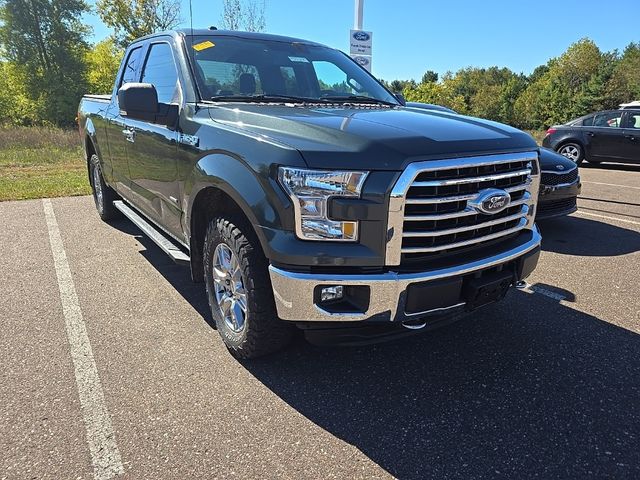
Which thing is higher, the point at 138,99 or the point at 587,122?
the point at 138,99

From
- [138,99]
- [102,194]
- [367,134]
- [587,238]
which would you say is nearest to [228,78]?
[138,99]

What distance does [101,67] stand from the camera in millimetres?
45906

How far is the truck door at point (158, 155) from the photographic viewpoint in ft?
10.8

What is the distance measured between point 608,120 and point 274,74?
38.8ft

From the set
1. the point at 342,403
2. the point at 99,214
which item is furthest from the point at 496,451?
the point at 99,214

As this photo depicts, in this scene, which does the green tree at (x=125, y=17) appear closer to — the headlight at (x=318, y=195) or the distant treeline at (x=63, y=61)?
the distant treeline at (x=63, y=61)

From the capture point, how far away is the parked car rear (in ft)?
38.6

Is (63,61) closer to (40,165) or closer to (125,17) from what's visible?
(125,17)

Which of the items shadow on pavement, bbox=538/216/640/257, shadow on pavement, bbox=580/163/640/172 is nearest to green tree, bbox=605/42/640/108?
shadow on pavement, bbox=580/163/640/172

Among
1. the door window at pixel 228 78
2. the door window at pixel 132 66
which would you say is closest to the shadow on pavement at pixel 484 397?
the door window at pixel 228 78

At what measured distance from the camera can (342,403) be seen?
2492mm

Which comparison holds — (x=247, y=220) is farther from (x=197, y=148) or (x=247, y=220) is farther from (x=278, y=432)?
(x=278, y=432)

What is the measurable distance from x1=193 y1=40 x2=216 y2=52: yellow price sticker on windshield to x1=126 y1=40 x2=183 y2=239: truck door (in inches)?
8.3

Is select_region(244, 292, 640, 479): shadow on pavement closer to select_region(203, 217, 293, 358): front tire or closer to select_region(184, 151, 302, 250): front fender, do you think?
select_region(203, 217, 293, 358): front tire
